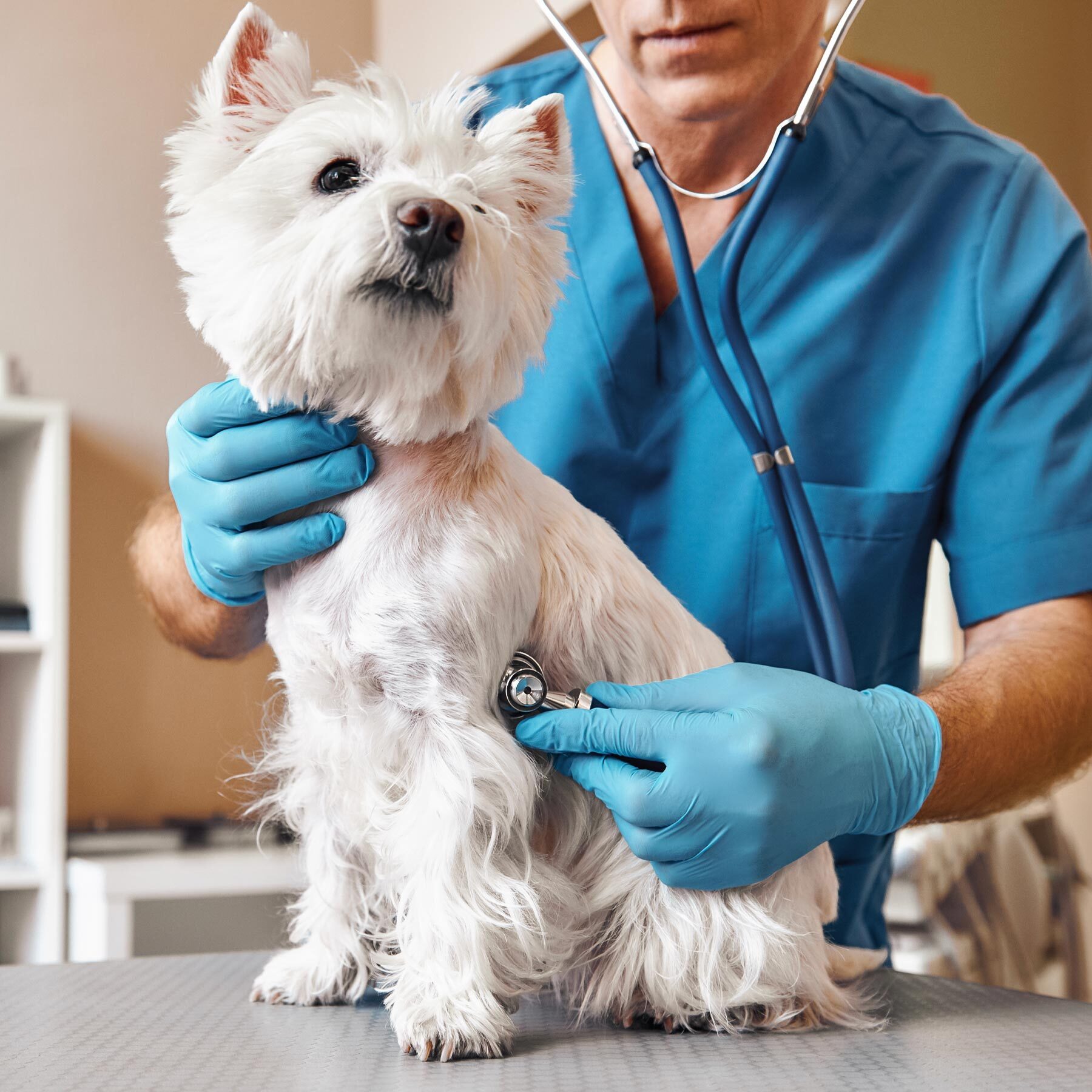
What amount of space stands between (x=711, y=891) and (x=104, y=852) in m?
1.85

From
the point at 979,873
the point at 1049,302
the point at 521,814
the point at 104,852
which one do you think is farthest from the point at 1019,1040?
the point at 104,852

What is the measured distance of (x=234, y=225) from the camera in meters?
0.69

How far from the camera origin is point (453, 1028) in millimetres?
695

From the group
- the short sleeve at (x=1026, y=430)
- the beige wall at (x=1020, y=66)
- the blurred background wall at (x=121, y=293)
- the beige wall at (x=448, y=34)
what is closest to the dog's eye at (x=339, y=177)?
the short sleeve at (x=1026, y=430)

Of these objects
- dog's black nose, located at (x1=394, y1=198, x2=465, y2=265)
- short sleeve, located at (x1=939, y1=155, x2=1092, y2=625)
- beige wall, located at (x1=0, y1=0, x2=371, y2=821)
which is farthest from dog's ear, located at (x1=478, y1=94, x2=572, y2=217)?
beige wall, located at (x1=0, y1=0, x2=371, y2=821)

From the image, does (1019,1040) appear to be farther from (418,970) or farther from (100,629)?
(100,629)

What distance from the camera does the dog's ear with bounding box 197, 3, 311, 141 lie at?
73 centimetres

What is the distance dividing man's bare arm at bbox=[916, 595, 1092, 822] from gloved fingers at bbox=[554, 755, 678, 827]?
0.29 m

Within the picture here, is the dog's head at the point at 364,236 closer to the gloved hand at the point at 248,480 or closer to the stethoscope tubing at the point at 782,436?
the gloved hand at the point at 248,480

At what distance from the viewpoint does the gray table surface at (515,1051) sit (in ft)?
2.18

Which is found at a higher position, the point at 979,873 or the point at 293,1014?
the point at 293,1014

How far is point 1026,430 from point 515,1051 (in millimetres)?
765

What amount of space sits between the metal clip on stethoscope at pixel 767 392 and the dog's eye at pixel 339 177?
1.04ft

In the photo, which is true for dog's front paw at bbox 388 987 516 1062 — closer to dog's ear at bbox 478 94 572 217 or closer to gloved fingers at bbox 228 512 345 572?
gloved fingers at bbox 228 512 345 572
